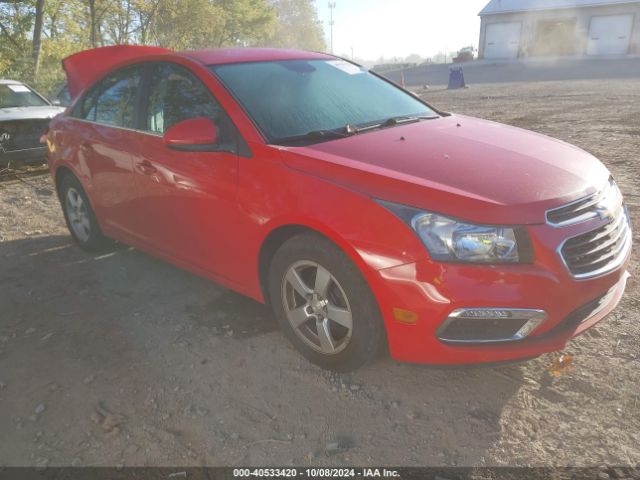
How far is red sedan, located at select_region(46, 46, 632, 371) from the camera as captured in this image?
224cm

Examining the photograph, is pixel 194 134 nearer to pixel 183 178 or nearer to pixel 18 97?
pixel 183 178

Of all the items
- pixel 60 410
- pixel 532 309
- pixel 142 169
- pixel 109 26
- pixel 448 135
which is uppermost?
pixel 109 26

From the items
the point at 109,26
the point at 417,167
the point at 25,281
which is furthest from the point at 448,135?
the point at 109,26

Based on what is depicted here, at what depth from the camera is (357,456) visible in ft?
7.41

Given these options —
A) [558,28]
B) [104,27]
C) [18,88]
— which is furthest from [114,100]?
[558,28]

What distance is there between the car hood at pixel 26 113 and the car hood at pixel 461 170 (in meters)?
6.56

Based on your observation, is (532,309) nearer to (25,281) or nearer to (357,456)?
(357,456)

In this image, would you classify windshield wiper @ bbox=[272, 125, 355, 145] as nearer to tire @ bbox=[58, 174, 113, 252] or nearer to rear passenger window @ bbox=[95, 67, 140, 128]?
rear passenger window @ bbox=[95, 67, 140, 128]

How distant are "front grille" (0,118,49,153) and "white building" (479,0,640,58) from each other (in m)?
39.8

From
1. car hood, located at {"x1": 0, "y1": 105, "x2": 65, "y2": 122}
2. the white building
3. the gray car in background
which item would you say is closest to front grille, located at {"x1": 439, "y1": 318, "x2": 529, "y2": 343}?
the gray car in background

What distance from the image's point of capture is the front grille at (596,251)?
229cm

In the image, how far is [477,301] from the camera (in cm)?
221

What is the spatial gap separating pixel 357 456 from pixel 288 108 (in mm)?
2023

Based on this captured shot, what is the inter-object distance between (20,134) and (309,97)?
6.14 metres
